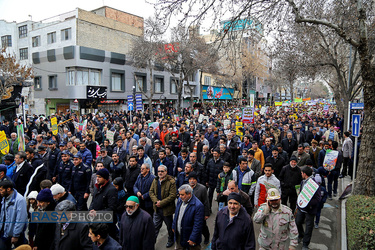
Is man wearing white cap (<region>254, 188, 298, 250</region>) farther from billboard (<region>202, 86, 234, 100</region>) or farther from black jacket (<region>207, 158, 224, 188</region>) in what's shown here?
billboard (<region>202, 86, 234, 100</region>)

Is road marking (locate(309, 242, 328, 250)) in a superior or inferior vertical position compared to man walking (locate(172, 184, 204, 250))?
inferior

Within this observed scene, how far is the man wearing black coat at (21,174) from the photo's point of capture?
222 inches

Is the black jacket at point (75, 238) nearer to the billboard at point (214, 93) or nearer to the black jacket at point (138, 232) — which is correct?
the black jacket at point (138, 232)

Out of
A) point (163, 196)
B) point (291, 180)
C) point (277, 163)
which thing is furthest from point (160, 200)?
point (277, 163)

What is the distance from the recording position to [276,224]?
3701 millimetres

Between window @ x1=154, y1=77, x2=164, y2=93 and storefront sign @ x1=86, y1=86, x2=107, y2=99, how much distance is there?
387 inches

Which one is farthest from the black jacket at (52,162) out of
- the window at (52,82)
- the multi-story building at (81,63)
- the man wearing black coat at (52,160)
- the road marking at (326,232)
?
the window at (52,82)

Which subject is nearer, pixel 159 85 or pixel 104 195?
pixel 104 195

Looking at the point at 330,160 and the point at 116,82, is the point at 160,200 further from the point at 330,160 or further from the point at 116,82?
the point at 116,82

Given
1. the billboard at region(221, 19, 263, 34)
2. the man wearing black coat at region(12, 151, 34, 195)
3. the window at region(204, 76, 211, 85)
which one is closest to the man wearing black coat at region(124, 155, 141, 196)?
the man wearing black coat at region(12, 151, 34, 195)

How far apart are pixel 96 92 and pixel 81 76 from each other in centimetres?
235

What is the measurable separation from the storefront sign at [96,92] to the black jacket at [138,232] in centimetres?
2647

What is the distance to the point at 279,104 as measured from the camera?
3594cm

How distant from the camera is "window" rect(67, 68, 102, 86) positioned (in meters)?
27.6
